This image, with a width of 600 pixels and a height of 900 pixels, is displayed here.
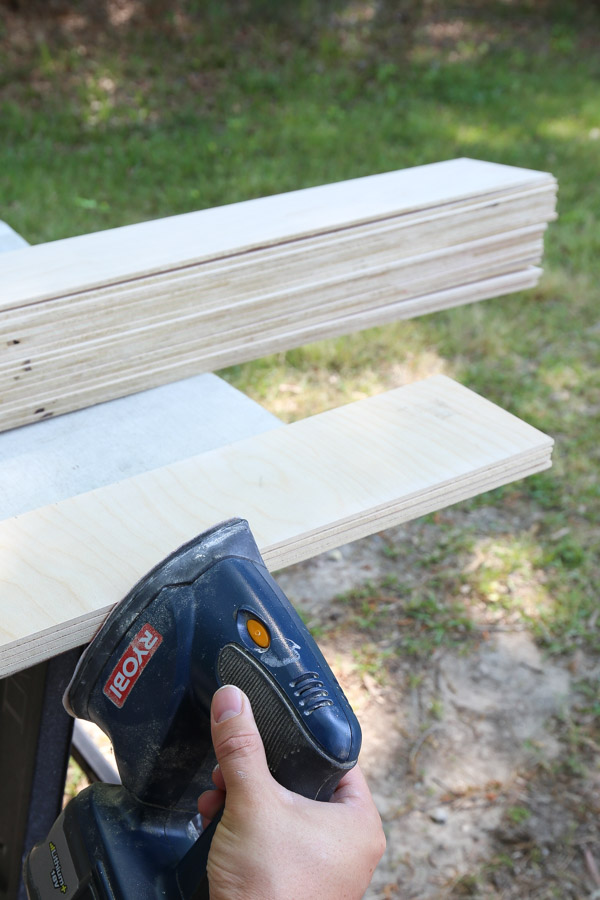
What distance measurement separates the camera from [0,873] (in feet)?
5.43

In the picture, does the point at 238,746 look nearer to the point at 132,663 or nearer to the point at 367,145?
the point at 132,663

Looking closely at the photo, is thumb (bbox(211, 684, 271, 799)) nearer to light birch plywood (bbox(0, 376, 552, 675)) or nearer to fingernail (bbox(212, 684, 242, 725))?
fingernail (bbox(212, 684, 242, 725))

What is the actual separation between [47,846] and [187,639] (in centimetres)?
41

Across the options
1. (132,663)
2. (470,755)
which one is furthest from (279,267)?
(470,755)

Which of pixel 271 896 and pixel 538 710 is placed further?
pixel 538 710

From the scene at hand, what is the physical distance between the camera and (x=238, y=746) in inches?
34.8

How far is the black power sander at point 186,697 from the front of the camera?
3.06 feet

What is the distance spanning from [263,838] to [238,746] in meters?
0.10

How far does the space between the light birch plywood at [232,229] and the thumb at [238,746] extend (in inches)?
30.6

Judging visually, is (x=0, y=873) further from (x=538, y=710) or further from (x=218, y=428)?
(x=538, y=710)

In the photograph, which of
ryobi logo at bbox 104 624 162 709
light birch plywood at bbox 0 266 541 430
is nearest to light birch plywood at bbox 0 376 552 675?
ryobi logo at bbox 104 624 162 709

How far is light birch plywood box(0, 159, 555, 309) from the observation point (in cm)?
140

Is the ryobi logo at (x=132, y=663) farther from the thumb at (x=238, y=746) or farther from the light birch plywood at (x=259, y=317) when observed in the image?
the light birch plywood at (x=259, y=317)

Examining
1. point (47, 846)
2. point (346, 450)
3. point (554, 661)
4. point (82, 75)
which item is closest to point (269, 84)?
point (82, 75)
